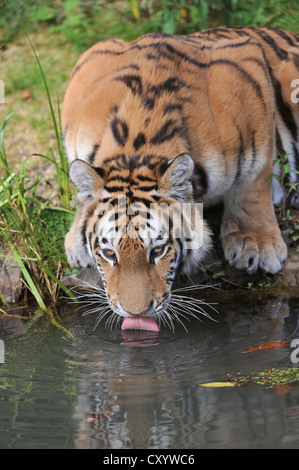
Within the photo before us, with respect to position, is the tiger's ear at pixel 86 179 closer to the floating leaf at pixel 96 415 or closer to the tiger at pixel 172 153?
the tiger at pixel 172 153

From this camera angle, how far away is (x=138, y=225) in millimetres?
3604

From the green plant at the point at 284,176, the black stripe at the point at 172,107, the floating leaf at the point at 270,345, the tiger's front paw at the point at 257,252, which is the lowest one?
the floating leaf at the point at 270,345

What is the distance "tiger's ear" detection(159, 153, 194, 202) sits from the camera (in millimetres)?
3605

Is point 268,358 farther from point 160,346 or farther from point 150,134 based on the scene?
point 150,134

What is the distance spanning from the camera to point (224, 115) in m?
4.19

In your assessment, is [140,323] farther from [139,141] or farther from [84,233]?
[139,141]

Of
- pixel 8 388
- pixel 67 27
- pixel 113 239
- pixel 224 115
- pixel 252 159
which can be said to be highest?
pixel 67 27

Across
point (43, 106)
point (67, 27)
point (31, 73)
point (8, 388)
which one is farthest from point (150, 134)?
point (67, 27)

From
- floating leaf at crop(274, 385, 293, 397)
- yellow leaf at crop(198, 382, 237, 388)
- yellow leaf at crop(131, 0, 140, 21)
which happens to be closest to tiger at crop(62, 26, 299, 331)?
yellow leaf at crop(198, 382, 237, 388)

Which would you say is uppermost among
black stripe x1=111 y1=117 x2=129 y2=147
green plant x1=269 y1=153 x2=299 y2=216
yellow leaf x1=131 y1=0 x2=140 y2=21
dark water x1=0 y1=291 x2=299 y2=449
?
yellow leaf x1=131 y1=0 x2=140 y2=21

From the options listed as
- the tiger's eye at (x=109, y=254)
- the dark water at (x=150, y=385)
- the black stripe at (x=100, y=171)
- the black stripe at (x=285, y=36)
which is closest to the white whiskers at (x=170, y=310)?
the dark water at (x=150, y=385)

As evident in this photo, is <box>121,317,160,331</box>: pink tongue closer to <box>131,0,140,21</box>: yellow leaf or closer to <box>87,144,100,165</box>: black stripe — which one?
<box>87,144,100,165</box>: black stripe

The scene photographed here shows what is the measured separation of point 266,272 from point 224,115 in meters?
1.06

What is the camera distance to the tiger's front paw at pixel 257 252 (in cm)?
456
